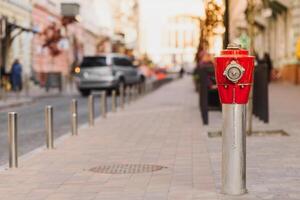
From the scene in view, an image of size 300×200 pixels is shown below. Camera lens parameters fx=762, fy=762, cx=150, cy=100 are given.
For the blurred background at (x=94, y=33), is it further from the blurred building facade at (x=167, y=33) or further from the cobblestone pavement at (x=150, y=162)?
the blurred building facade at (x=167, y=33)

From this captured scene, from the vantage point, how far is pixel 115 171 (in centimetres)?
855

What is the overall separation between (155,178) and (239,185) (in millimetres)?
1396

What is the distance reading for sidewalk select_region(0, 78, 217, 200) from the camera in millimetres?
7031

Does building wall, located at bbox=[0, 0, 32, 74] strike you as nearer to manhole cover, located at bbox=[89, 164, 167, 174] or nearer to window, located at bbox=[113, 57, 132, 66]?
window, located at bbox=[113, 57, 132, 66]

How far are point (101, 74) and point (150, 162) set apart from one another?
954 inches

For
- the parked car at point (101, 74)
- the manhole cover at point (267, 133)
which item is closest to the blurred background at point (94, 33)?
the manhole cover at point (267, 133)

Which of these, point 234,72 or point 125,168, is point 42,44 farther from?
point 234,72

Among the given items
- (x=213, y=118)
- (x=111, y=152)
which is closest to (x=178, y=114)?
(x=213, y=118)

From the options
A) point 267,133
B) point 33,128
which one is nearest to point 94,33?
point 33,128

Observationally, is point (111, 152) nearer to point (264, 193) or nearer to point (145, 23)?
point (264, 193)

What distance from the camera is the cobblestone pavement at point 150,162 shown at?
697 cm

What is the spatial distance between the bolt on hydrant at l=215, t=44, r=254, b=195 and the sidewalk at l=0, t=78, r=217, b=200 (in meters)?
0.26

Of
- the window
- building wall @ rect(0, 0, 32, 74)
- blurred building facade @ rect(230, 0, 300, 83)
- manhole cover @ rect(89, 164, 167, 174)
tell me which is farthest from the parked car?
manhole cover @ rect(89, 164, 167, 174)

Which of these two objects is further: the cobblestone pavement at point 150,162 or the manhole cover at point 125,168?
the manhole cover at point 125,168
